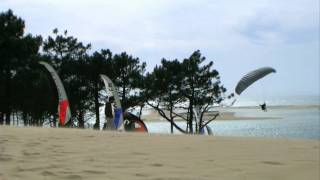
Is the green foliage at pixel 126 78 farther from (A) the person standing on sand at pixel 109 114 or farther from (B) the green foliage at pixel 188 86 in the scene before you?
(A) the person standing on sand at pixel 109 114

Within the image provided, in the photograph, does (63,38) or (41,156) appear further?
(63,38)

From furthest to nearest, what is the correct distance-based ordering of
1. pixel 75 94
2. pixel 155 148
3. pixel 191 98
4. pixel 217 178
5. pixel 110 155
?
pixel 191 98
pixel 75 94
pixel 155 148
pixel 110 155
pixel 217 178

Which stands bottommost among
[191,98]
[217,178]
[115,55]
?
[217,178]

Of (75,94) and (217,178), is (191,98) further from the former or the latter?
(217,178)

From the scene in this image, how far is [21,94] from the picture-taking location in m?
39.3

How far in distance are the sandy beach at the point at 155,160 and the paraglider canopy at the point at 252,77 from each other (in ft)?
66.1

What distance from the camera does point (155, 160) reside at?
6.53 meters

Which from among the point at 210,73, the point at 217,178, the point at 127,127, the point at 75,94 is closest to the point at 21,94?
the point at 75,94

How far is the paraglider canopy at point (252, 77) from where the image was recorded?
93.0 ft

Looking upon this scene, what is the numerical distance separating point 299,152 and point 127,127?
19622 mm

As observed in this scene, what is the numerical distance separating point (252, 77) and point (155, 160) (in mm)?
23065

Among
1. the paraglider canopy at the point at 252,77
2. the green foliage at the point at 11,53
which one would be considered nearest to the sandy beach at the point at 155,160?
the paraglider canopy at the point at 252,77

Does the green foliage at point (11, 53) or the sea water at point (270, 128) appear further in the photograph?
the sea water at point (270, 128)

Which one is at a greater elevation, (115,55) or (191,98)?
(115,55)
